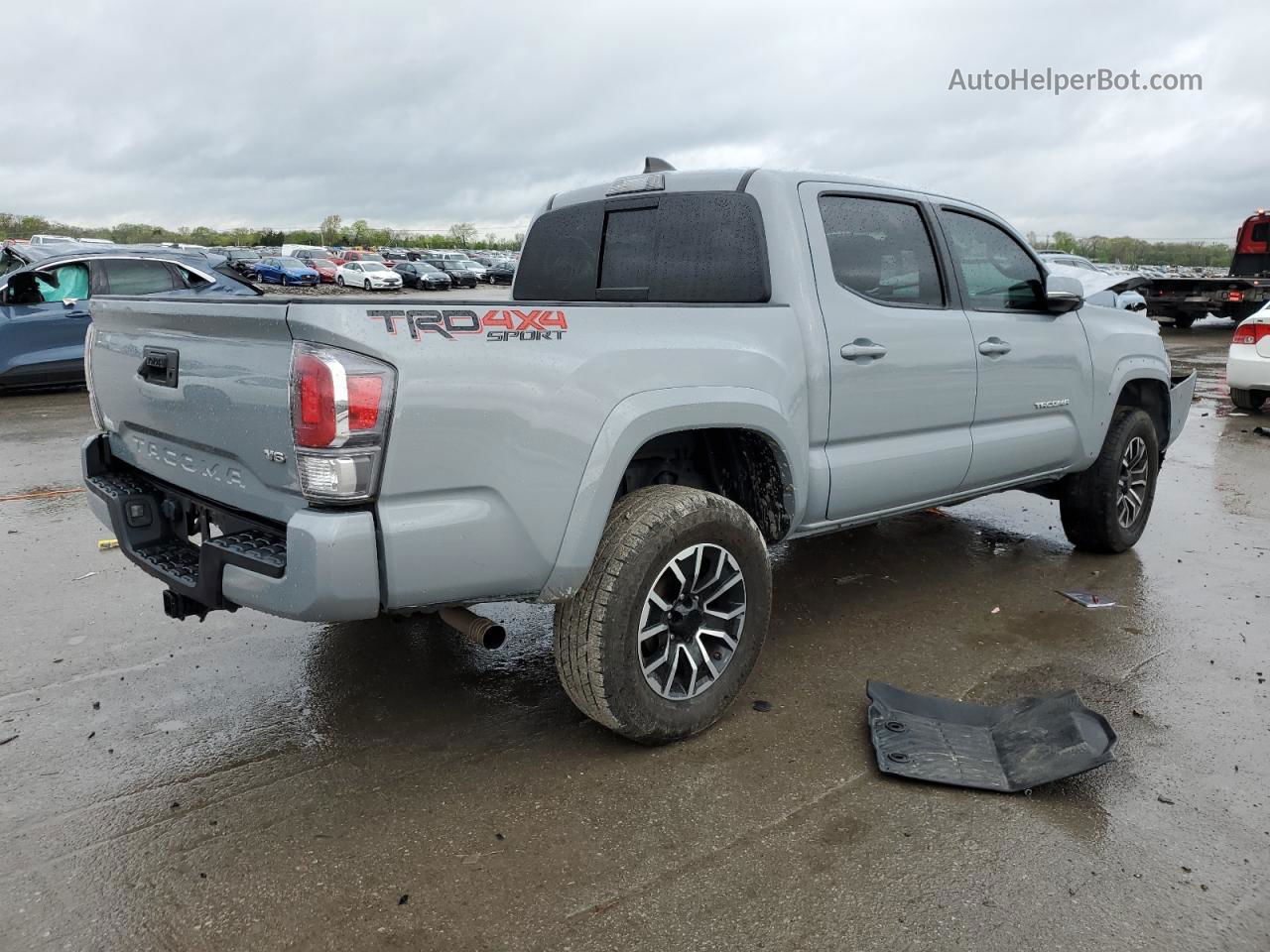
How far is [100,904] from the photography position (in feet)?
8.09

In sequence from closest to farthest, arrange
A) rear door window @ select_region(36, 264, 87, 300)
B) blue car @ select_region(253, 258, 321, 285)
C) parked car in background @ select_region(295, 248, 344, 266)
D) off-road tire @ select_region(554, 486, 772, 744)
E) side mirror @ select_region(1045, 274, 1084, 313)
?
off-road tire @ select_region(554, 486, 772, 744)
side mirror @ select_region(1045, 274, 1084, 313)
rear door window @ select_region(36, 264, 87, 300)
blue car @ select_region(253, 258, 321, 285)
parked car in background @ select_region(295, 248, 344, 266)

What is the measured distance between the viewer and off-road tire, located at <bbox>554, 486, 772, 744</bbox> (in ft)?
9.70

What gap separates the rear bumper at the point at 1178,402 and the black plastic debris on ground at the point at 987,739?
300 centimetres

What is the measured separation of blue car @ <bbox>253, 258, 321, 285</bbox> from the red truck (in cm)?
3179

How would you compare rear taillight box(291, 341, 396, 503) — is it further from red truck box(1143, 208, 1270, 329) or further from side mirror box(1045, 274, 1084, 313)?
red truck box(1143, 208, 1270, 329)

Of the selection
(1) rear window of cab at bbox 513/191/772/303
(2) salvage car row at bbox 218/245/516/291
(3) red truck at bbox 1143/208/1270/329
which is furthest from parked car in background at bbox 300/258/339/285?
(1) rear window of cab at bbox 513/191/772/303

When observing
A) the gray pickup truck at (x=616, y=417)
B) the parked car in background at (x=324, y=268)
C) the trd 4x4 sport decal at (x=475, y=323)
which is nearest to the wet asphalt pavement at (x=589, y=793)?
the gray pickup truck at (x=616, y=417)

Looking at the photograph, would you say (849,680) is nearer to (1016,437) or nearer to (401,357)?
(1016,437)

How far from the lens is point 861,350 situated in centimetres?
372

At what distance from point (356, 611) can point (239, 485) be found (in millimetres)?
577

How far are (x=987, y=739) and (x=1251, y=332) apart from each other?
9017 millimetres

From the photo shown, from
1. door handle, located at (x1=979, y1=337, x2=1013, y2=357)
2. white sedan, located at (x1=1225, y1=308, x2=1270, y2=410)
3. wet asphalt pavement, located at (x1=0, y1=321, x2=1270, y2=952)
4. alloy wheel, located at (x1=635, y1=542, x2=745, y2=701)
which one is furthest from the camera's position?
white sedan, located at (x1=1225, y1=308, x2=1270, y2=410)

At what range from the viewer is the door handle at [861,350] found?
3689 mm

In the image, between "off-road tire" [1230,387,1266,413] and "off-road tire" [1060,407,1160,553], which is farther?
"off-road tire" [1230,387,1266,413]
